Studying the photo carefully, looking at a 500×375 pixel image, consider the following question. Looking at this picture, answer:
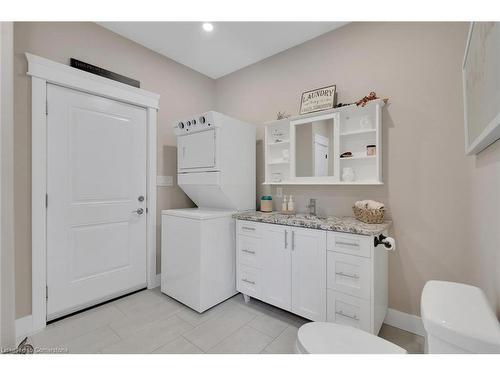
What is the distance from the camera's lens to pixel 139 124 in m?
2.59

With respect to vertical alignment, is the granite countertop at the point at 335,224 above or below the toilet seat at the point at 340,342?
above

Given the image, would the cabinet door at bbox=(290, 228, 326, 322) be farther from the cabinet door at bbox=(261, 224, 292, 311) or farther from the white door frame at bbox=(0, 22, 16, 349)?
the white door frame at bbox=(0, 22, 16, 349)

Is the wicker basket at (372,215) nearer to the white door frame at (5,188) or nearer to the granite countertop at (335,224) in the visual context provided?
the granite countertop at (335,224)

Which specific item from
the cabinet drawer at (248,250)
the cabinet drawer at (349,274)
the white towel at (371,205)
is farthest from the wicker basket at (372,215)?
the cabinet drawer at (248,250)

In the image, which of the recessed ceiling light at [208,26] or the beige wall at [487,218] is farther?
the recessed ceiling light at [208,26]

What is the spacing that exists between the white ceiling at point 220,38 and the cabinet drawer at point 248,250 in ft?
6.97

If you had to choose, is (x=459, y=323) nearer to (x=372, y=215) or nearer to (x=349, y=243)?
(x=349, y=243)

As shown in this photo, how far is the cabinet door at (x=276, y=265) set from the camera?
1.99 m

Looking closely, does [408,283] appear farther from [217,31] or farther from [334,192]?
[217,31]

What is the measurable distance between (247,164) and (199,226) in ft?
3.19

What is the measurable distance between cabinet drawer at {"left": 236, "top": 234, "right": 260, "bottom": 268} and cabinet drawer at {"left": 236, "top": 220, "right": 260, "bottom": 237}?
4 centimetres

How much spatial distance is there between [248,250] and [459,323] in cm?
169

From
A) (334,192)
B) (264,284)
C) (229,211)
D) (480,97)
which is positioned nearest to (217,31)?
(229,211)

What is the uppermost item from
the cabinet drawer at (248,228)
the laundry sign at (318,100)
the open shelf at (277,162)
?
the laundry sign at (318,100)
